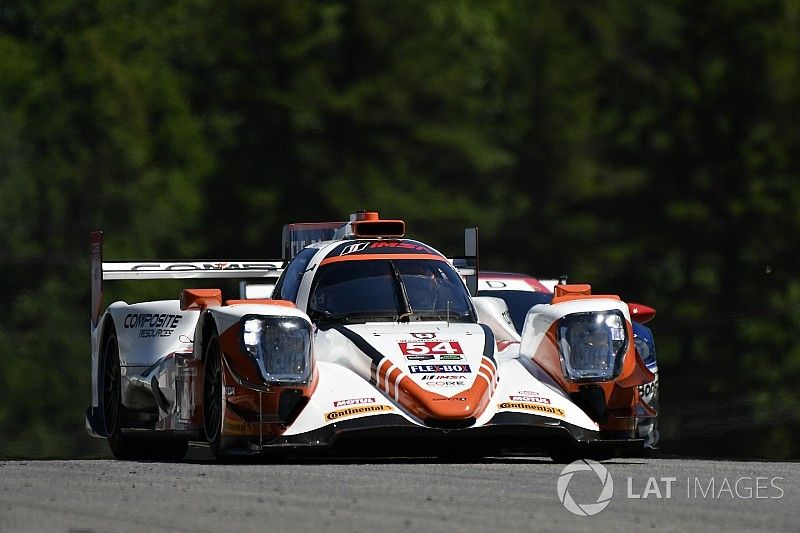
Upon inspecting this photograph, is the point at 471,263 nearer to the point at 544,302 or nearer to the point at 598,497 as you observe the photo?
the point at 544,302

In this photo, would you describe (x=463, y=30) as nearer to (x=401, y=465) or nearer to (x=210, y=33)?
(x=210, y=33)

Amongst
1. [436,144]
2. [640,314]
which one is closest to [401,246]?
[640,314]

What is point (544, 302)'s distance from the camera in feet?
49.7

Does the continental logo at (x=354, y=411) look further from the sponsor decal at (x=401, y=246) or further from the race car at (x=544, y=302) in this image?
the sponsor decal at (x=401, y=246)

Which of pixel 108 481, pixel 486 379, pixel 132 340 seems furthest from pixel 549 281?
pixel 108 481

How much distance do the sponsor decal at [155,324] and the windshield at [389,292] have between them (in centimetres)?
142

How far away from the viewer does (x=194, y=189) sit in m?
46.1

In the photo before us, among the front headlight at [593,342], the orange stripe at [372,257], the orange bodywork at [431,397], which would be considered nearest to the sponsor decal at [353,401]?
the orange bodywork at [431,397]

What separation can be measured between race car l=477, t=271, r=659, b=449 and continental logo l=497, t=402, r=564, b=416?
1.01 m

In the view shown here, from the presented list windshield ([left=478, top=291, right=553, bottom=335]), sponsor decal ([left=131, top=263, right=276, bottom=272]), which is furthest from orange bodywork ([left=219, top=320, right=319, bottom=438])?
windshield ([left=478, top=291, right=553, bottom=335])

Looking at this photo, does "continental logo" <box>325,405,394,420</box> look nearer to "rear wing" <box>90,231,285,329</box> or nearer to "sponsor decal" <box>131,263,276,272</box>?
"rear wing" <box>90,231,285,329</box>

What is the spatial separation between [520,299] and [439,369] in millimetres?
3959

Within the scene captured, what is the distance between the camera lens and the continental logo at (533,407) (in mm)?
11242

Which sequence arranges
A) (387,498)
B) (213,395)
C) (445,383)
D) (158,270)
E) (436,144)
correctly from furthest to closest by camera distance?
(436,144) → (158,270) → (213,395) → (445,383) → (387,498)
